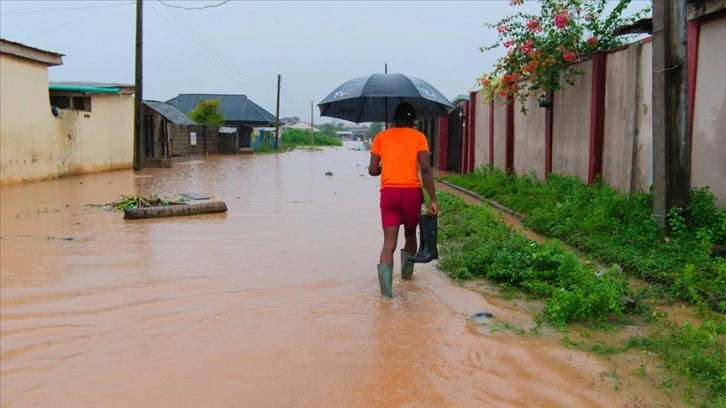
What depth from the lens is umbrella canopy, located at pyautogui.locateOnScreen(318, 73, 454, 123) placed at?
662cm

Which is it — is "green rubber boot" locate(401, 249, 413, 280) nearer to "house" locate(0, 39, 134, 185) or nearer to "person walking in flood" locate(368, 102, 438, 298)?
"person walking in flood" locate(368, 102, 438, 298)

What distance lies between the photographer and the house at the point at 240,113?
2025 inches

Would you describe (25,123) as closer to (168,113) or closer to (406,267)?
(406,267)

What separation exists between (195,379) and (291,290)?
2.29 metres

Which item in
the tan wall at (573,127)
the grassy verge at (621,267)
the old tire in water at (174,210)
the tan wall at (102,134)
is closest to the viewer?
the grassy verge at (621,267)

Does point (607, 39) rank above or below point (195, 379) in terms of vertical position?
above

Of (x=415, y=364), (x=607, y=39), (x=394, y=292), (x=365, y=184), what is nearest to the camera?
(x=415, y=364)

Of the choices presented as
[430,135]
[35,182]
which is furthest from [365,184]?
[430,135]

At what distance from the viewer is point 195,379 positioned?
4090 mm

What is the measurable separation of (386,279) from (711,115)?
4.44m

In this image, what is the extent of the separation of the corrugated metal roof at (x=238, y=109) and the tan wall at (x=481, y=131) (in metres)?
36.2

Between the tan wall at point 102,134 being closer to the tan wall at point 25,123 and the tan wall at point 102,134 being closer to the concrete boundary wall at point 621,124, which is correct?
the tan wall at point 25,123

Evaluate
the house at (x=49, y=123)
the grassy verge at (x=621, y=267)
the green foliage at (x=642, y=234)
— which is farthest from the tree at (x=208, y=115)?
the grassy verge at (x=621, y=267)

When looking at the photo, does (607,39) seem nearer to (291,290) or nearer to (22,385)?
(291,290)
